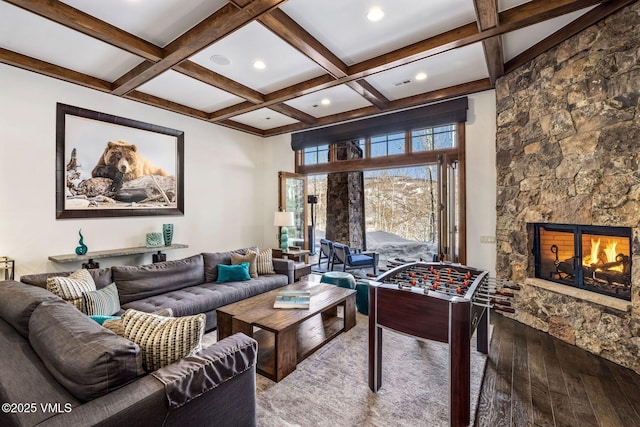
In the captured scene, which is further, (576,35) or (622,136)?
(576,35)

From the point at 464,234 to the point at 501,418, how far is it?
8.89ft

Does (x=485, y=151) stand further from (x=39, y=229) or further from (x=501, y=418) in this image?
(x=39, y=229)

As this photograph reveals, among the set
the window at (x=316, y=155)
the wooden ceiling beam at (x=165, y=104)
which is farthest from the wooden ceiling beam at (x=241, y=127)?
the window at (x=316, y=155)

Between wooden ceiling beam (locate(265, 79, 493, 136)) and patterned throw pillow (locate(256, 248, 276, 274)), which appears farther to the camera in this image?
patterned throw pillow (locate(256, 248, 276, 274))

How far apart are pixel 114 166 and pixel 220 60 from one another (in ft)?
7.59

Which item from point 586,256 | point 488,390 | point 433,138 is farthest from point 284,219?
point 586,256

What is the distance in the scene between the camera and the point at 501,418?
196cm

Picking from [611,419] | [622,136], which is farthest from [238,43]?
[611,419]

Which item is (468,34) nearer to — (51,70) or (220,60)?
(220,60)

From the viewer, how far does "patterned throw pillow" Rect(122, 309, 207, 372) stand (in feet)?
4.72

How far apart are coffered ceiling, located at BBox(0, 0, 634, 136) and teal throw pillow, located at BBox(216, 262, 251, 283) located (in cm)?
241

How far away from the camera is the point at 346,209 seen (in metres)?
8.13

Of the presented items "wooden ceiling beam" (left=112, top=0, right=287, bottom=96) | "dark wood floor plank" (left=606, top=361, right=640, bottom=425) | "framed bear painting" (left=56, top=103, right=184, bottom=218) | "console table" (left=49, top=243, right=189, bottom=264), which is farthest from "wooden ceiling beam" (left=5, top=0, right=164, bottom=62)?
"dark wood floor plank" (left=606, top=361, right=640, bottom=425)

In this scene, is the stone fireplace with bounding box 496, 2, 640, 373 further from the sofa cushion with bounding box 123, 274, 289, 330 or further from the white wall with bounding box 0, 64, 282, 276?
the white wall with bounding box 0, 64, 282, 276
